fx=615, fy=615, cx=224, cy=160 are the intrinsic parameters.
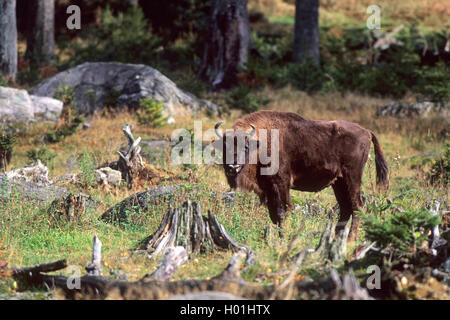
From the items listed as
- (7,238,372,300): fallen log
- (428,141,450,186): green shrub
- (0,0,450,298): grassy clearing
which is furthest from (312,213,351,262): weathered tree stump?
(428,141,450,186): green shrub

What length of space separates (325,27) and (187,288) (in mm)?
25025

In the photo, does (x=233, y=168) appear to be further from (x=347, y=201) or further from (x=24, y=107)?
(x=24, y=107)

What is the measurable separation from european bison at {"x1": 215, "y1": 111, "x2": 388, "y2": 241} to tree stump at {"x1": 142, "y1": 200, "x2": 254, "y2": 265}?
0.83 metres

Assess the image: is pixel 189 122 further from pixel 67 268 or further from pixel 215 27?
pixel 67 268

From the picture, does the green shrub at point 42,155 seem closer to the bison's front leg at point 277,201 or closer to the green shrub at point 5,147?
the green shrub at point 5,147

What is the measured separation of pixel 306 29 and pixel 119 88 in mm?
8515

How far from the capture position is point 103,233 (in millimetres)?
8883

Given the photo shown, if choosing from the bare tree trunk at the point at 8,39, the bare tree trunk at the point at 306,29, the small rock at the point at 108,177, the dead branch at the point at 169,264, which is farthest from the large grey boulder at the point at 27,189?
the bare tree trunk at the point at 306,29

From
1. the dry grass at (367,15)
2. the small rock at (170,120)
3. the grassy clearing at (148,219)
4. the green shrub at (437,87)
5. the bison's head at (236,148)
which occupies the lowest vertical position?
the grassy clearing at (148,219)

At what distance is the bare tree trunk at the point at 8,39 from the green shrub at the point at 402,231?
16077 millimetres

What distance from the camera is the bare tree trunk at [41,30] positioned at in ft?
75.1

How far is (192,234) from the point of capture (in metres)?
7.96

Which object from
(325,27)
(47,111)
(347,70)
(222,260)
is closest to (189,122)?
(47,111)

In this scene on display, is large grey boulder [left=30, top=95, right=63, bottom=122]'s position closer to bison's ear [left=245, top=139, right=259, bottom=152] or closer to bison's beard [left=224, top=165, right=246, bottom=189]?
bison's beard [left=224, top=165, right=246, bottom=189]
